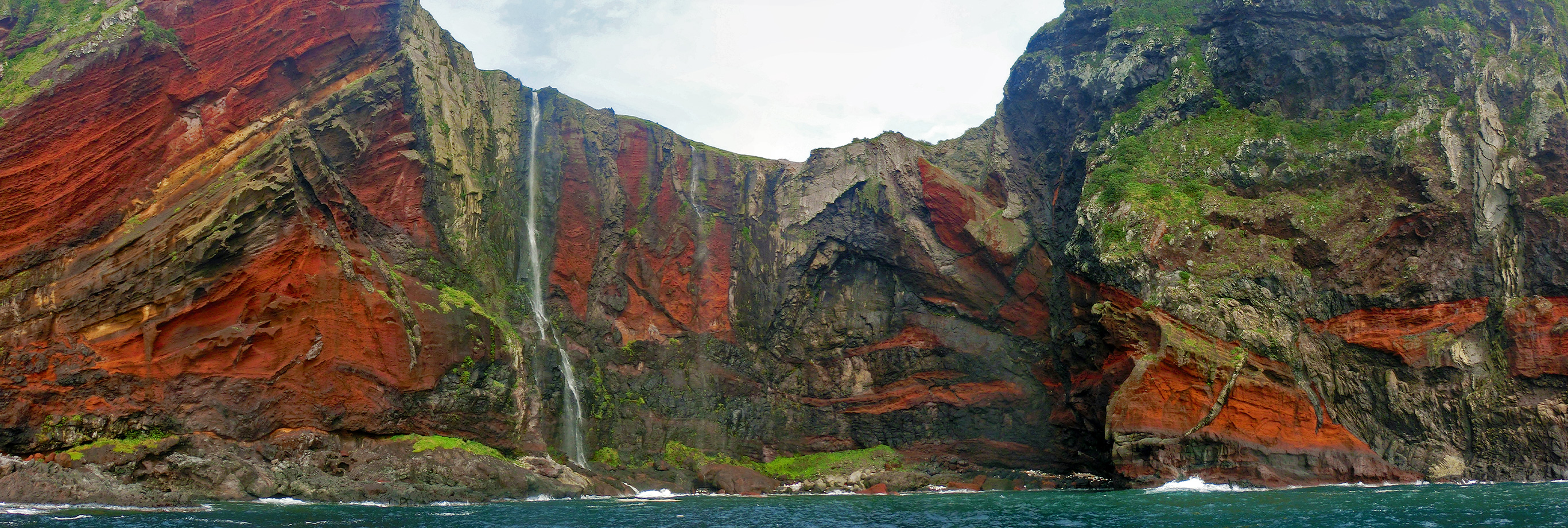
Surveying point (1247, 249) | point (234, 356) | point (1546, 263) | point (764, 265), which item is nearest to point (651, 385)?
point (764, 265)

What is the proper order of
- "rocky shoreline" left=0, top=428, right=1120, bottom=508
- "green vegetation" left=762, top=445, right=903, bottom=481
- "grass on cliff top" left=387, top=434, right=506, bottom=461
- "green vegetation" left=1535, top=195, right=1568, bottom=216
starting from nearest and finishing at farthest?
"rocky shoreline" left=0, top=428, right=1120, bottom=508 < "grass on cliff top" left=387, top=434, right=506, bottom=461 < "green vegetation" left=1535, top=195, right=1568, bottom=216 < "green vegetation" left=762, top=445, right=903, bottom=481

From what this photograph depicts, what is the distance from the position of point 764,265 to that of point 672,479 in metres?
15.7

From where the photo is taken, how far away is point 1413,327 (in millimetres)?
40812

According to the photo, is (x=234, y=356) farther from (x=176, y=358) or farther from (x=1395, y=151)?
(x=1395, y=151)

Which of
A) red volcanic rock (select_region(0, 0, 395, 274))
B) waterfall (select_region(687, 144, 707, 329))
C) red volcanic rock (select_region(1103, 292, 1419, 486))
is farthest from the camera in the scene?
waterfall (select_region(687, 144, 707, 329))

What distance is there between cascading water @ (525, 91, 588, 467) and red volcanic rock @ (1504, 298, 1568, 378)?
142 ft

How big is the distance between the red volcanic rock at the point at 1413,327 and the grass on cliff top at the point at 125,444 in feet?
162

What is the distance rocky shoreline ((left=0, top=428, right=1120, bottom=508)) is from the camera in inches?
1156

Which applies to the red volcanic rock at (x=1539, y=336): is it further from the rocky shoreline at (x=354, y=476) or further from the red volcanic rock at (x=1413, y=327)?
the rocky shoreline at (x=354, y=476)

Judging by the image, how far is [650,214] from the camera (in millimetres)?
56906

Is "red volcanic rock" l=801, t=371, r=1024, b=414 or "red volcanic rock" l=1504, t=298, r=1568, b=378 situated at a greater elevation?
"red volcanic rock" l=1504, t=298, r=1568, b=378

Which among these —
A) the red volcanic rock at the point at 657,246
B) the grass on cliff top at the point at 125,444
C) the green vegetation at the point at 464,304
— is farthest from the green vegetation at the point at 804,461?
the grass on cliff top at the point at 125,444

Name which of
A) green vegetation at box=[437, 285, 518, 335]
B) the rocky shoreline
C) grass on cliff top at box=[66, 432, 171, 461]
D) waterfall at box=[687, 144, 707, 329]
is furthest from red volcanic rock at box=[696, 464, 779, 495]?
grass on cliff top at box=[66, 432, 171, 461]

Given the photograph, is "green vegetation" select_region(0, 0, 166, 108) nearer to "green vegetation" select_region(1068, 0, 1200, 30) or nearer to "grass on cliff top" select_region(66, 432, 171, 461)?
"grass on cliff top" select_region(66, 432, 171, 461)
